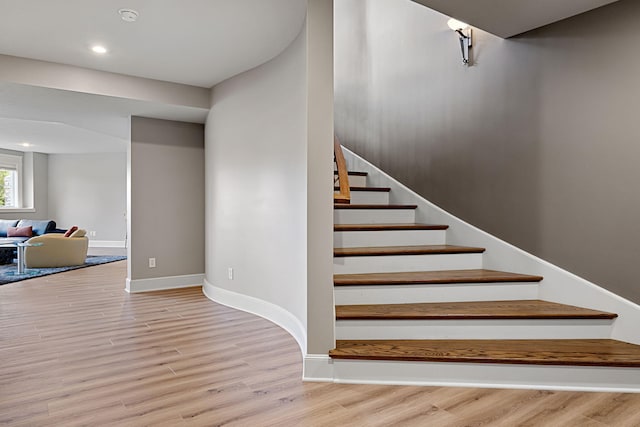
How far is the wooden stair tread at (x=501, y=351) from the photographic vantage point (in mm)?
2172

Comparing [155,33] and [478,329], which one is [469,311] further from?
[155,33]

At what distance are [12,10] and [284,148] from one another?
2.08m

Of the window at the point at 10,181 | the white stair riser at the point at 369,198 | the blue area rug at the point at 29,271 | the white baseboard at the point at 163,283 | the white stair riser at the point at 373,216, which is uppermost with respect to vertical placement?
the window at the point at 10,181

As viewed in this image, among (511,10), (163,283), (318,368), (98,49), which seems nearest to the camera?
(318,368)

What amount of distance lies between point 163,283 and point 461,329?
3.85m

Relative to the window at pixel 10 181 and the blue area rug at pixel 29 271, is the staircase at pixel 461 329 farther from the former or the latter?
the window at pixel 10 181

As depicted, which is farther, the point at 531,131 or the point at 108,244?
the point at 108,244

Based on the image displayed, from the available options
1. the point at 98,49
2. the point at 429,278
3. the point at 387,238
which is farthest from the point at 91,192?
the point at 429,278

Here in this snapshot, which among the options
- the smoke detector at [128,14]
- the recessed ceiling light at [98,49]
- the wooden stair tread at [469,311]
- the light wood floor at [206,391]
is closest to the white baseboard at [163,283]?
the light wood floor at [206,391]

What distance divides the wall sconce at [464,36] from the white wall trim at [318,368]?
268 cm

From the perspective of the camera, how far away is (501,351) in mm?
2287

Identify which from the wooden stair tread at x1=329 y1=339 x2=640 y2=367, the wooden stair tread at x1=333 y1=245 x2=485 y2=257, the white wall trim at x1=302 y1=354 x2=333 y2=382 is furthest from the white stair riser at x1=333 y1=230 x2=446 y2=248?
the white wall trim at x1=302 y1=354 x2=333 y2=382

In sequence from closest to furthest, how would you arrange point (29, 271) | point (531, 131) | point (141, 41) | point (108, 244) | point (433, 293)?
point (433, 293), point (531, 131), point (141, 41), point (29, 271), point (108, 244)

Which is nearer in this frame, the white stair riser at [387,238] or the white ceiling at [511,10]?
the white ceiling at [511,10]
